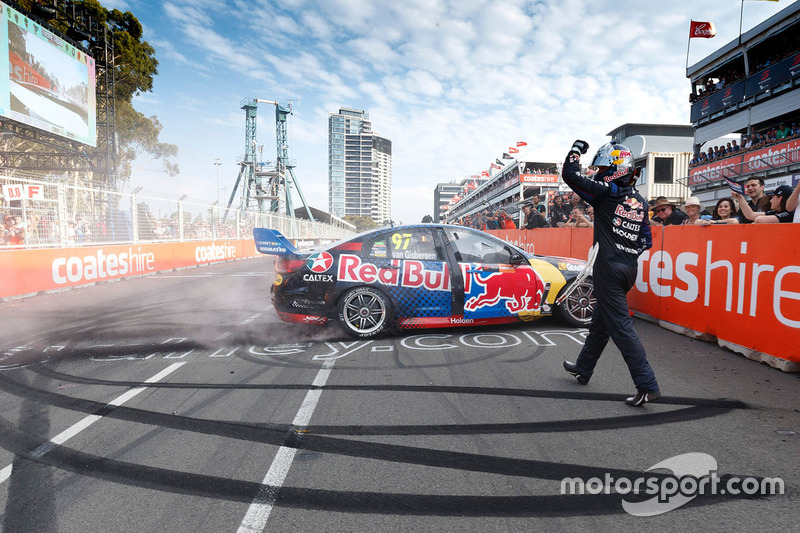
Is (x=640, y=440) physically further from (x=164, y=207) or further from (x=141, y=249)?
(x=164, y=207)

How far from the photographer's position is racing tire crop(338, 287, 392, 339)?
5.60m

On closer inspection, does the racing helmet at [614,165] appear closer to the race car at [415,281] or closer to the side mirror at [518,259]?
the race car at [415,281]

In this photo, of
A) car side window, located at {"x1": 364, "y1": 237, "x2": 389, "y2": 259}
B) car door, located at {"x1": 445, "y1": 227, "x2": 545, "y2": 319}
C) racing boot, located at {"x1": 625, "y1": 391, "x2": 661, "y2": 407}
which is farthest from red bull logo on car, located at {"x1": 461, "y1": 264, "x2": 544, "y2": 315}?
racing boot, located at {"x1": 625, "y1": 391, "x2": 661, "y2": 407}

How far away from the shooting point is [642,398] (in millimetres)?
3434

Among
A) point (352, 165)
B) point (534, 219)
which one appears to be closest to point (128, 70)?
point (534, 219)

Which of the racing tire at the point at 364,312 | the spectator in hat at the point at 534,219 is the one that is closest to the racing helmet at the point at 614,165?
the racing tire at the point at 364,312

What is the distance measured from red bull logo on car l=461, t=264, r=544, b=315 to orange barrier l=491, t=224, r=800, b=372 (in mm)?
1861

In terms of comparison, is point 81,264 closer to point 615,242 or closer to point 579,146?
point 579,146

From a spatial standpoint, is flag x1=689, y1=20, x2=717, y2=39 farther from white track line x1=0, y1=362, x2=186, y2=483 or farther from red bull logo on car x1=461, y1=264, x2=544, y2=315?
white track line x1=0, y1=362, x2=186, y2=483

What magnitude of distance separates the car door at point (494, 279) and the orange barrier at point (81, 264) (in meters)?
8.85

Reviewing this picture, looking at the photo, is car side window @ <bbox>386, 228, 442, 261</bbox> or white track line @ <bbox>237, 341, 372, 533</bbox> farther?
car side window @ <bbox>386, 228, 442, 261</bbox>

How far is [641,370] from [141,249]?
14.1m

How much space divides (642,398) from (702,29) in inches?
1392

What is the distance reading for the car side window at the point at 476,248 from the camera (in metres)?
5.92
